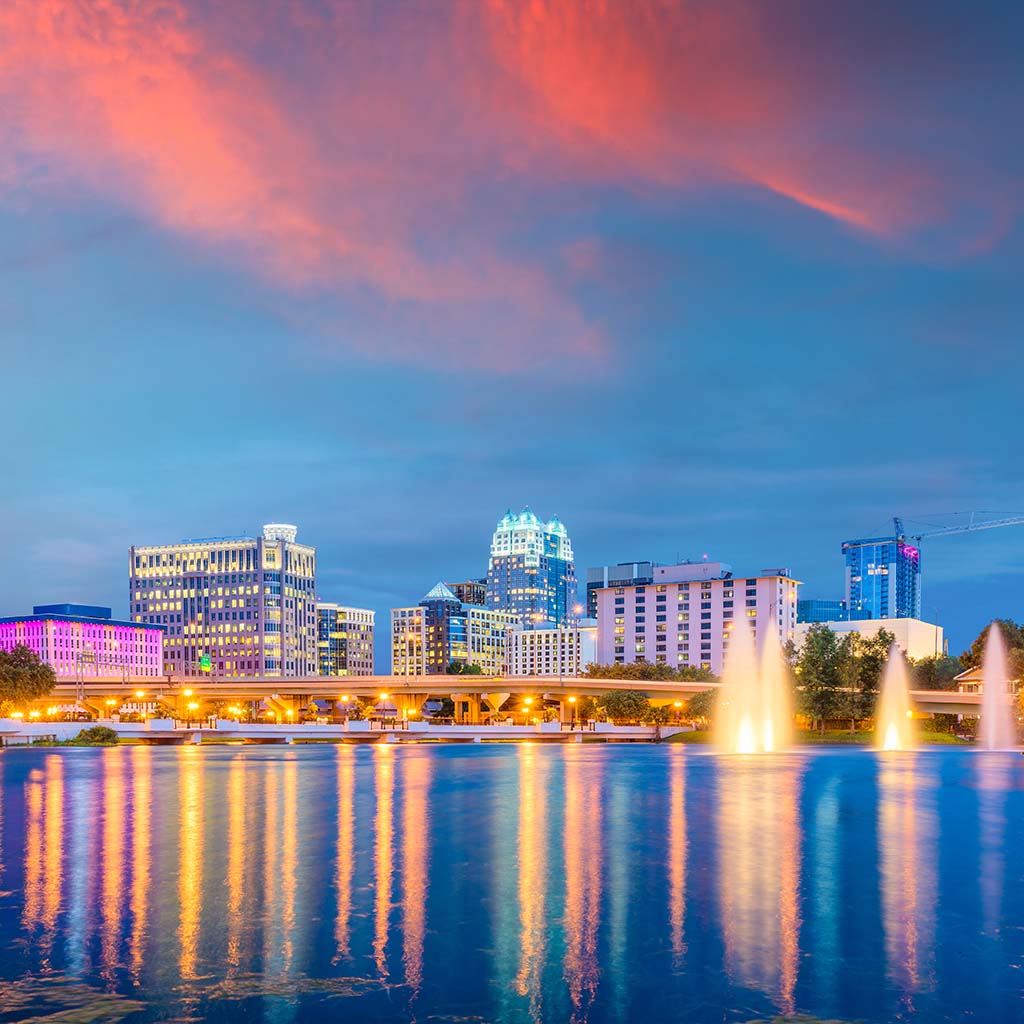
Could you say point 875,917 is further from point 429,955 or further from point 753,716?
point 753,716

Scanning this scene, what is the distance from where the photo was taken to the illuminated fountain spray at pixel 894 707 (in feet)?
474

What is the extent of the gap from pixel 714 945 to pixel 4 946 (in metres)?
14.7

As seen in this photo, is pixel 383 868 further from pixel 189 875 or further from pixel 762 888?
pixel 762 888

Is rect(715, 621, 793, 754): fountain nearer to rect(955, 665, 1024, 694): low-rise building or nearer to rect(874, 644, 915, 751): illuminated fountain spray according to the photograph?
rect(874, 644, 915, 751): illuminated fountain spray

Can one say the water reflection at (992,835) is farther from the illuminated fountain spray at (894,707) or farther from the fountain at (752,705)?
the illuminated fountain spray at (894,707)

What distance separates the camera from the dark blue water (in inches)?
786

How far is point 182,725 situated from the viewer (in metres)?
178

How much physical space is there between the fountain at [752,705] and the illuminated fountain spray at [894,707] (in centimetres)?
1212

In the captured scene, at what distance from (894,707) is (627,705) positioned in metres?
48.3

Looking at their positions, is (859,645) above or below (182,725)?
above

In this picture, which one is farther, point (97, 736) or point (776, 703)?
point (776, 703)

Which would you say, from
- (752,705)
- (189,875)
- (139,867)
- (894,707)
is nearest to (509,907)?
(189,875)

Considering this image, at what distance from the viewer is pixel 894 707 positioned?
14600 cm

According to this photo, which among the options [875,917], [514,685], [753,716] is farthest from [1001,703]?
[875,917]
